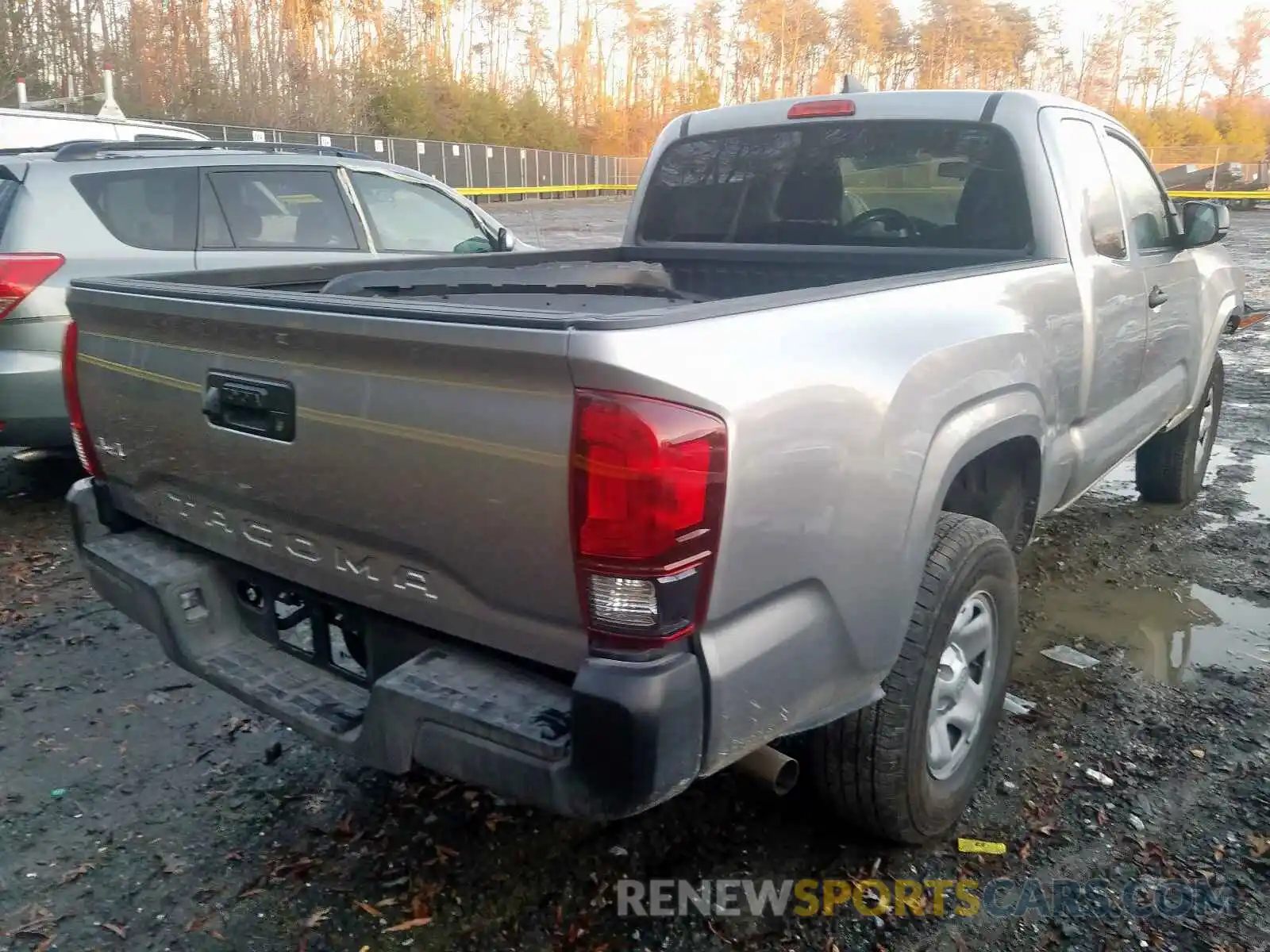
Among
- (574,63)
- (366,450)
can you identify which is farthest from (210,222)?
(574,63)

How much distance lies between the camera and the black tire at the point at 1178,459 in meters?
5.33

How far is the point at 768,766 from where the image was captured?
7.75ft

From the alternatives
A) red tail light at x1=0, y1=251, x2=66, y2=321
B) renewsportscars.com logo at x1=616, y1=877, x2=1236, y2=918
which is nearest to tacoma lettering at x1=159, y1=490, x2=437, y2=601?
renewsportscars.com logo at x1=616, y1=877, x2=1236, y2=918

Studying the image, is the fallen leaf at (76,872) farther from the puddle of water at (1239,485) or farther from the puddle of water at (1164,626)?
the puddle of water at (1239,485)

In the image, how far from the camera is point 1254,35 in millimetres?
68812

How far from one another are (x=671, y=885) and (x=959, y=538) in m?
1.13

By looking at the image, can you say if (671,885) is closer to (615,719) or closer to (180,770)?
(615,719)

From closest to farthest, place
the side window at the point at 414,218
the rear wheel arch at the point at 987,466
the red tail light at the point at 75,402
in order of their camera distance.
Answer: the rear wheel arch at the point at 987,466, the red tail light at the point at 75,402, the side window at the point at 414,218

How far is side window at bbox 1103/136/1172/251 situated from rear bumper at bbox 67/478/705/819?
3.14m

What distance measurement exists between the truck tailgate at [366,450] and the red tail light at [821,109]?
248 cm

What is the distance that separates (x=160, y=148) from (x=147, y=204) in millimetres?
918

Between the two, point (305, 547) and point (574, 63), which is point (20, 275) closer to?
point (305, 547)

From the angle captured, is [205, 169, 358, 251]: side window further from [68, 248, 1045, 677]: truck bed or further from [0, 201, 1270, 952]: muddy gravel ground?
[68, 248, 1045, 677]: truck bed

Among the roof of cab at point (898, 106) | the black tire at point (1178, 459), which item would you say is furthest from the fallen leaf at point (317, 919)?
the black tire at point (1178, 459)
